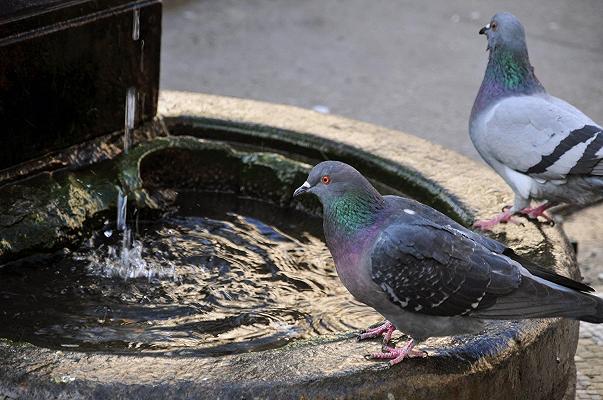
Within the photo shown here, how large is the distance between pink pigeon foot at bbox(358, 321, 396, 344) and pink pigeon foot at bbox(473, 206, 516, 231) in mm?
886

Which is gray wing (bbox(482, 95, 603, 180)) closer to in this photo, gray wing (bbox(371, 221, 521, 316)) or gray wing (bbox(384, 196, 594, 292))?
gray wing (bbox(384, 196, 594, 292))

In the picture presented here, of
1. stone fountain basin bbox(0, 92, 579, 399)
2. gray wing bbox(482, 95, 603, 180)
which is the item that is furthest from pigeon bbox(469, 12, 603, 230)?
stone fountain basin bbox(0, 92, 579, 399)

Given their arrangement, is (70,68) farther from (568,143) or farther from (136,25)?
(568,143)

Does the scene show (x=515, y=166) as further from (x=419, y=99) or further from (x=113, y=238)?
(x=419, y=99)

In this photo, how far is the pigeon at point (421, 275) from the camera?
118 inches

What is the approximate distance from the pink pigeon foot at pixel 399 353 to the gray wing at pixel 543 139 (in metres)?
1.49

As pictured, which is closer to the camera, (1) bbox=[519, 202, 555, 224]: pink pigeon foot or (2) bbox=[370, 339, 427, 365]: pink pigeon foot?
(2) bbox=[370, 339, 427, 365]: pink pigeon foot

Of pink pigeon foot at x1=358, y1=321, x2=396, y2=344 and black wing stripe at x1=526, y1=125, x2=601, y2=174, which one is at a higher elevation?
black wing stripe at x1=526, y1=125, x2=601, y2=174

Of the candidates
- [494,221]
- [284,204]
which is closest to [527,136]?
[494,221]

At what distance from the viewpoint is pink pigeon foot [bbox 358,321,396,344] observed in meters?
3.17

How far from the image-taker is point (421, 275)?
9.83 feet

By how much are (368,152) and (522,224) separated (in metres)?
0.92

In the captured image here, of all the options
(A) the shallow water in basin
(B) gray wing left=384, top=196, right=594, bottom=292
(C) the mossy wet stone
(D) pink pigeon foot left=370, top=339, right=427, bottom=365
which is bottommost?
(A) the shallow water in basin

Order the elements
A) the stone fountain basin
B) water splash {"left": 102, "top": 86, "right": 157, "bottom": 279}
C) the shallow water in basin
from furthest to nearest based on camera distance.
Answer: water splash {"left": 102, "top": 86, "right": 157, "bottom": 279} < the shallow water in basin < the stone fountain basin
